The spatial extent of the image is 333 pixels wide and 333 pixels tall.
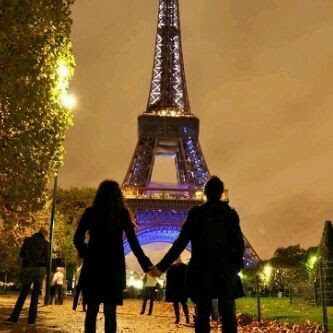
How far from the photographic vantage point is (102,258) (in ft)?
19.8

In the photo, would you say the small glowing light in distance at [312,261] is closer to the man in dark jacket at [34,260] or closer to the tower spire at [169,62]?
the man in dark jacket at [34,260]

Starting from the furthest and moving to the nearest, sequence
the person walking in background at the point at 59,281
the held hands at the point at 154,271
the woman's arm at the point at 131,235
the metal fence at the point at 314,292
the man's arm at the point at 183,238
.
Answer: the person walking in background at the point at 59,281 < the metal fence at the point at 314,292 < the held hands at the point at 154,271 < the woman's arm at the point at 131,235 < the man's arm at the point at 183,238

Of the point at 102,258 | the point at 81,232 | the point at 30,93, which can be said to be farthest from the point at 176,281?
the point at 102,258

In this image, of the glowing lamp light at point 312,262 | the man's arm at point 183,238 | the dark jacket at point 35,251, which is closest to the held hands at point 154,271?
the man's arm at point 183,238

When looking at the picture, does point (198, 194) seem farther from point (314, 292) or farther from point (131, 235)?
point (131, 235)

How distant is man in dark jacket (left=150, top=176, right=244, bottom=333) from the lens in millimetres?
5703

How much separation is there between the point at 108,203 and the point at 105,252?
55 cm

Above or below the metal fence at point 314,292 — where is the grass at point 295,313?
below

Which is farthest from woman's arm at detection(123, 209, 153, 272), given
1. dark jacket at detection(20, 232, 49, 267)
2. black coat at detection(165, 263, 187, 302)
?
black coat at detection(165, 263, 187, 302)

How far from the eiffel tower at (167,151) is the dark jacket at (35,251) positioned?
42495 mm

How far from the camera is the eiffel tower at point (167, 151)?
5725 centimetres

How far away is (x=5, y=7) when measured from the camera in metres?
12.0

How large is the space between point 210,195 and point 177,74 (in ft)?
219

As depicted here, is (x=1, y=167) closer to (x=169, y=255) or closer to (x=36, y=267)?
(x=36, y=267)
